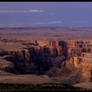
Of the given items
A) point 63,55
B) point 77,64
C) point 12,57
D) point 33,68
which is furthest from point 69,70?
point 63,55

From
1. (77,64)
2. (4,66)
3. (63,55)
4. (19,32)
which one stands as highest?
(4,66)

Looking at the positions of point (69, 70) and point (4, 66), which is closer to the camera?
point (4, 66)

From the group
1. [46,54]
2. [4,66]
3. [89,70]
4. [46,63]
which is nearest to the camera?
[4,66]

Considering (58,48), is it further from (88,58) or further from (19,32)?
(19,32)

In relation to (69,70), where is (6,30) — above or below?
below

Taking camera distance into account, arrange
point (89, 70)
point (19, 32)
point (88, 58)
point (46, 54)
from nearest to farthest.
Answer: point (89, 70) → point (88, 58) → point (46, 54) → point (19, 32)

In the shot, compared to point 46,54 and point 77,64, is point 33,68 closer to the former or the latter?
point 77,64
